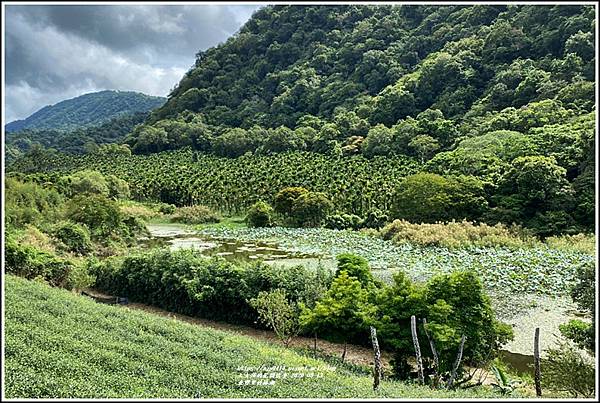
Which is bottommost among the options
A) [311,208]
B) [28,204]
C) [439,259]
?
[439,259]

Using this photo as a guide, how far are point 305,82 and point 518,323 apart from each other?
248 feet

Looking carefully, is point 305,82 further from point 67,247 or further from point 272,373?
point 272,373

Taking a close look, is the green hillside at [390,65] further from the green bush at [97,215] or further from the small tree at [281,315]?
the small tree at [281,315]

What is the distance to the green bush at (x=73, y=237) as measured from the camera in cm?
2170

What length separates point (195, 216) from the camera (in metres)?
39.1

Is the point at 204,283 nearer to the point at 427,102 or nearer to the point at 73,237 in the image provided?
the point at 73,237

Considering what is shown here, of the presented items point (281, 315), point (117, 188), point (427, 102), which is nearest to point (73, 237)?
point (281, 315)

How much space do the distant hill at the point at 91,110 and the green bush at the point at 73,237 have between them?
482ft

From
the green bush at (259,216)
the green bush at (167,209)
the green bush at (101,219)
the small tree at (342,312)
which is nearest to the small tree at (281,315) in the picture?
the small tree at (342,312)

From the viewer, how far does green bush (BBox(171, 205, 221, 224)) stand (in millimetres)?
39000

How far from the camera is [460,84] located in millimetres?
61125

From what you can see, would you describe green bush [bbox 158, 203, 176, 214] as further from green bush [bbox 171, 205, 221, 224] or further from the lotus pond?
the lotus pond

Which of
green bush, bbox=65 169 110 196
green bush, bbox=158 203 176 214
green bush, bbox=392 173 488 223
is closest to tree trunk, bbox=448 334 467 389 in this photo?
green bush, bbox=392 173 488 223

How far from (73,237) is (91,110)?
170 meters
